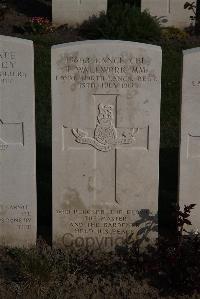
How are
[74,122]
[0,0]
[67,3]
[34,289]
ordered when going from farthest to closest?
1. [0,0]
2. [67,3]
3. [74,122]
4. [34,289]

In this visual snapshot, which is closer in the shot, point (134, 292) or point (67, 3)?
point (134, 292)

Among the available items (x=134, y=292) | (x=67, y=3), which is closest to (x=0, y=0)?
(x=67, y=3)

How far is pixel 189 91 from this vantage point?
20.1 feet

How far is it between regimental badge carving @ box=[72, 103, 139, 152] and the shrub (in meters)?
7.26

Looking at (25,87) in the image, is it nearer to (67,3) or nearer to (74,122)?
(74,122)

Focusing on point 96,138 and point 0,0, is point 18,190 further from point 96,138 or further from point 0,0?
point 0,0

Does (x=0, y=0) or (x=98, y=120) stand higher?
(x=0, y=0)

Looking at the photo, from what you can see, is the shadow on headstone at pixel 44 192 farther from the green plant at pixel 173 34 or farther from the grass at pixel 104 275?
the green plant at pixel 173 34

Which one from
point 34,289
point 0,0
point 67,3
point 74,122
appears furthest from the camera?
point 0,0

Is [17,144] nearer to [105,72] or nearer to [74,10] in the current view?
[105,72]

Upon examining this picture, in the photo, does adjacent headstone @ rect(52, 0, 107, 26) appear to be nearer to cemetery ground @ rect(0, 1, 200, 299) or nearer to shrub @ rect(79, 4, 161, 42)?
shrub @ rect(79, 4, 161, 42)

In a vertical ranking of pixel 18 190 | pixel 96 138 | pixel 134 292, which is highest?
pixel 96 138

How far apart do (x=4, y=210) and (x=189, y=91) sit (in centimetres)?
209

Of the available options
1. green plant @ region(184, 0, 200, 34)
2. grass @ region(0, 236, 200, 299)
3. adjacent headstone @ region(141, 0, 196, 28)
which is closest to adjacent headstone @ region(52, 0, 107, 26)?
adjacent headstone @ region(141, 0, 196, 28)
